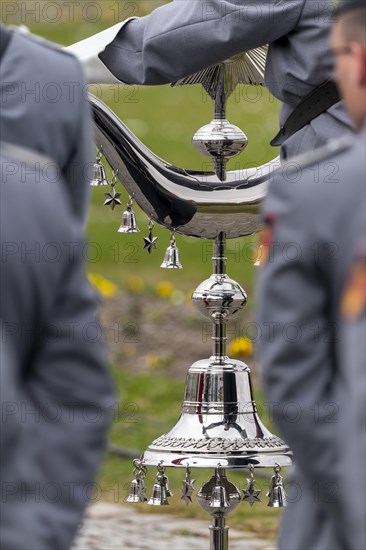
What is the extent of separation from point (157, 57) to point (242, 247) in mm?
8423

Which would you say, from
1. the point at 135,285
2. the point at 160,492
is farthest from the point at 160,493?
the point at 135,285

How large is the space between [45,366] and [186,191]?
2.90 metres

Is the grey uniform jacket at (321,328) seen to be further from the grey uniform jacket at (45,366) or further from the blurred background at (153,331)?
the blurred background at (153,331)

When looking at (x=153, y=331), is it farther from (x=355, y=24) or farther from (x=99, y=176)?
(x=355, y=24)

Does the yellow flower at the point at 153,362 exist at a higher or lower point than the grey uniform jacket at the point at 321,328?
higher

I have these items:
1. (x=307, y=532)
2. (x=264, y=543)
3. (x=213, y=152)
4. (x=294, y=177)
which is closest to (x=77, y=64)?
(x=294, y=177)

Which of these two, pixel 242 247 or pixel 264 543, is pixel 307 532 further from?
pixel 242 247

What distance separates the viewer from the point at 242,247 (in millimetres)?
13727

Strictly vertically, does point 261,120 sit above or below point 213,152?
above

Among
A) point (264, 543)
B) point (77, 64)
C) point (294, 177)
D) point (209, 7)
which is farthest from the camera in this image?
point (264, 543)

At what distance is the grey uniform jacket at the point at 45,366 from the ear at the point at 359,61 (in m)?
0.51

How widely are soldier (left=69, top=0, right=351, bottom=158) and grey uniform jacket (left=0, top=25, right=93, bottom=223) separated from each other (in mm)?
1469

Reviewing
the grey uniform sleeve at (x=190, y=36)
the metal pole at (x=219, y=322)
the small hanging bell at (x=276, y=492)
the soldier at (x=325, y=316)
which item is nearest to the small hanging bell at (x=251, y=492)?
the small hanging bell at (x=276, y=492)

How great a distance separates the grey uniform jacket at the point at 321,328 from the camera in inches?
110
